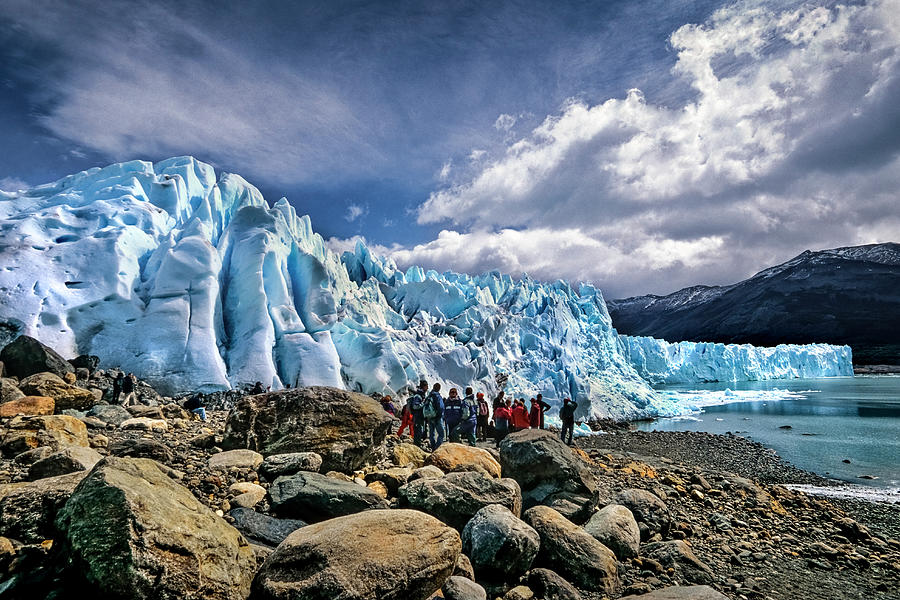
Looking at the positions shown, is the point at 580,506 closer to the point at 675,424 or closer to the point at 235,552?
the point at 235,552

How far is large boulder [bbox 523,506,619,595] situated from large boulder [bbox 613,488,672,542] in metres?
1.54

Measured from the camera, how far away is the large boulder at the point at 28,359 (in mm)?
11766

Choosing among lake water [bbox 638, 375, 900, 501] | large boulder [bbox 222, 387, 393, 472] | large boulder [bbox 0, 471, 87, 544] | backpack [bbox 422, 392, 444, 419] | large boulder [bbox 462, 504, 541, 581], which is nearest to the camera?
large boulder [bbox 0, 471, 87, 544]

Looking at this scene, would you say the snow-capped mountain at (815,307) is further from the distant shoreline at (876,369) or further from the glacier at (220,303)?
the glacier at (220,303)

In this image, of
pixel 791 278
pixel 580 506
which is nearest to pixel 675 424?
pixel 580 506

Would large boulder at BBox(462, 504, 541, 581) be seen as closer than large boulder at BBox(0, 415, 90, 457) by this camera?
Yes

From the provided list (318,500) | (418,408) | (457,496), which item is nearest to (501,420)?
(418,408)

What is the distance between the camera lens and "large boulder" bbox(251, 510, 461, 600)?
9.32 feet

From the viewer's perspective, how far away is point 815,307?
129 m

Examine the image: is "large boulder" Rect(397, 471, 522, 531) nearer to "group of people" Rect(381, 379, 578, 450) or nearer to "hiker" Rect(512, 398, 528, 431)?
"group of people" Rect(381, 379, 578, 450)

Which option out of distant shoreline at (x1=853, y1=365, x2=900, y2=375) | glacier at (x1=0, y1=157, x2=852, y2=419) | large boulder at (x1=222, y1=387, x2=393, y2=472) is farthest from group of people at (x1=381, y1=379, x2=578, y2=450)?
distant shoreline at (x1=853, y1=365, x2=900, y2=375)

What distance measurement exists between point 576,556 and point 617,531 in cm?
100

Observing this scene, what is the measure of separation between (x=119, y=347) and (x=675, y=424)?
2874cm

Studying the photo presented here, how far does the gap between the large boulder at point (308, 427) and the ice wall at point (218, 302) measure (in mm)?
10611
